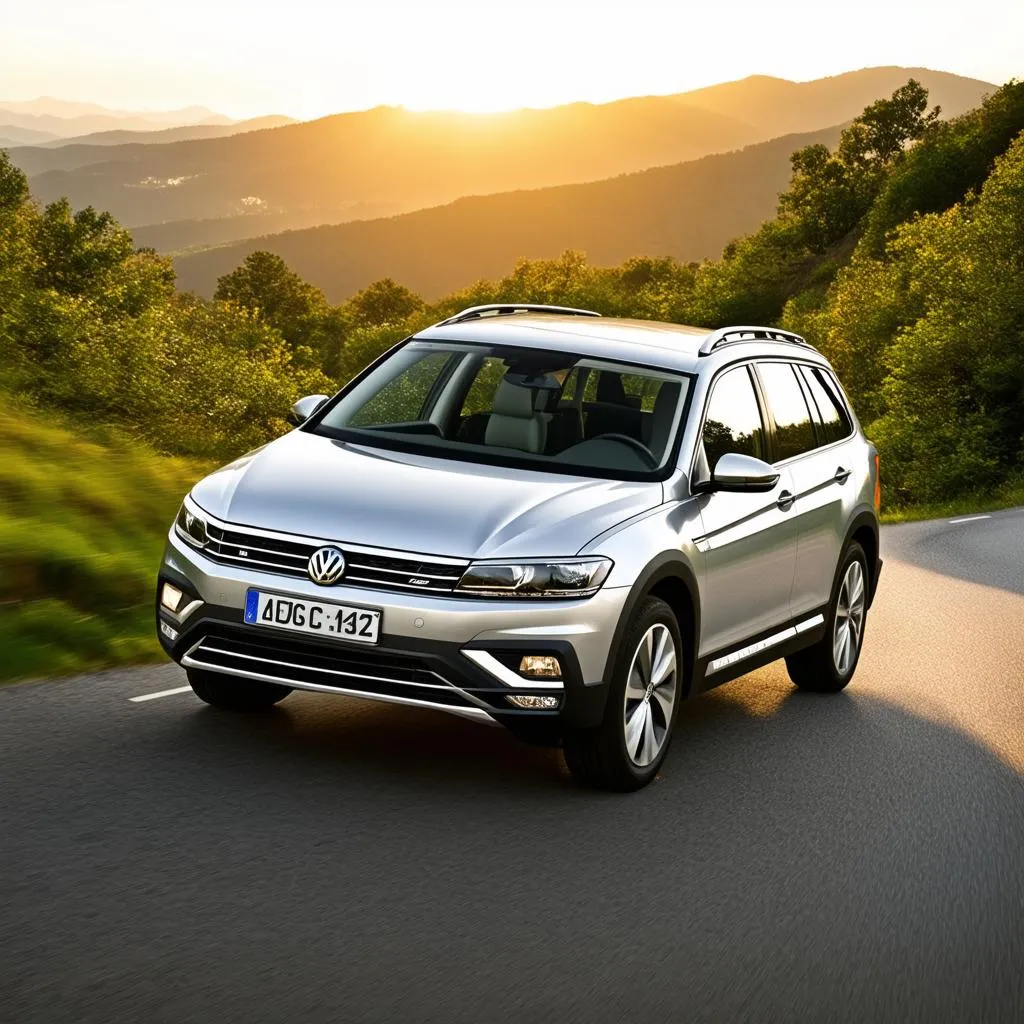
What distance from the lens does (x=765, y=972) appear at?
483 cm

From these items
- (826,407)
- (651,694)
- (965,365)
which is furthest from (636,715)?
(965,365)

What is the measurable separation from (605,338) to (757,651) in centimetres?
165

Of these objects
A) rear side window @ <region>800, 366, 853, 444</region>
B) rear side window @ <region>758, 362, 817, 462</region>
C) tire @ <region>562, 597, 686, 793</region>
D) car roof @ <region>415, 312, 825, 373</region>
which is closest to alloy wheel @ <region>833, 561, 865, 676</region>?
rear side window @ <region>800, 366, 853, 444</region>

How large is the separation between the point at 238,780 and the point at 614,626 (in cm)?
150

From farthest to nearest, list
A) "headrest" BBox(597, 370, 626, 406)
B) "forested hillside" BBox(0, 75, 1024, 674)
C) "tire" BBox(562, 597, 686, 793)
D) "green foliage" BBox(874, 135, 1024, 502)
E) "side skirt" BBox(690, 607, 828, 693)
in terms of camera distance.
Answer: "green foliage" BBox(874, 135, 1024, 502) < "forested hillside" BBox(0, 75, 1024, 674) < "headrest" BBox(597, 370, 626, 406) < "side skirt" BBox(690, 607, 828, 693) < "tire" BBox(562, 597, 686, 793)

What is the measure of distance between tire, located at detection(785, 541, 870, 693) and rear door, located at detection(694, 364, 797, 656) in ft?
3.22

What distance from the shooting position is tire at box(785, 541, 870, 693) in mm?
9391

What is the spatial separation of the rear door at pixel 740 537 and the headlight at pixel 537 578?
971 mm

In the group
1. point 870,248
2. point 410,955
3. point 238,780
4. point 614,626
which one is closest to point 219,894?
point 410,955

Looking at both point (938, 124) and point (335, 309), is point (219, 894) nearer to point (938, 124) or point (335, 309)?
point (938, 124)

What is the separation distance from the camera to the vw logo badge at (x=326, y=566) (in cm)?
616

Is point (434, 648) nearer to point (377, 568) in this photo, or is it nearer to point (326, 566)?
point (377, 568)

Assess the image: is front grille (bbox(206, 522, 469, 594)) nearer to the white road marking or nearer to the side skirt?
the side skirt

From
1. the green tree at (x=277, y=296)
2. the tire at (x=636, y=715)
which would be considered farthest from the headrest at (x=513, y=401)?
the green tree at (x=277, y=296)
